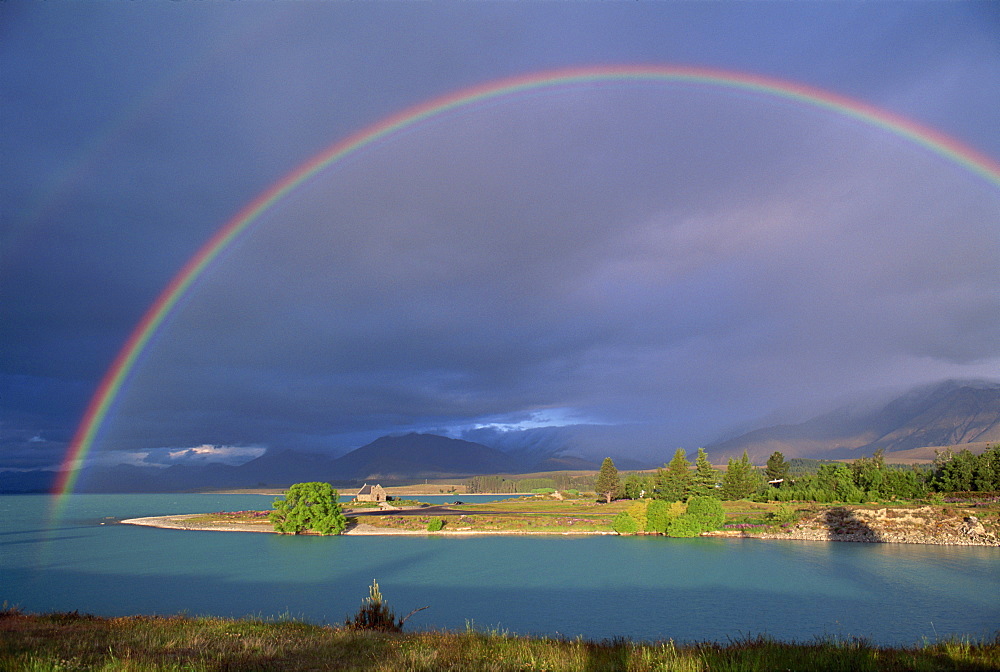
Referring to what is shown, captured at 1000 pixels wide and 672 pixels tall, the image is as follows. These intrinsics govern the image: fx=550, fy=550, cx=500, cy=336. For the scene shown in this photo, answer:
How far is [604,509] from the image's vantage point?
286 ft

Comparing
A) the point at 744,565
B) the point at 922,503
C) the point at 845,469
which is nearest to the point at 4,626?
the point at 744,565

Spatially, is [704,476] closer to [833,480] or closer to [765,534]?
[833,480]

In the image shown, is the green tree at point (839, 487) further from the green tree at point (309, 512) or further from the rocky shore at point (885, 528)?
the green tree at point (309, 512)

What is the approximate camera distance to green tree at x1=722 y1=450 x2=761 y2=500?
8538cm

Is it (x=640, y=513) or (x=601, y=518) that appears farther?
(x=601, y=518)

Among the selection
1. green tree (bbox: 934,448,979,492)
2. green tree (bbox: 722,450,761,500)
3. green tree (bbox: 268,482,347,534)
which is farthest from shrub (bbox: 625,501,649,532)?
green tree (bbox: 268,482,347,534)

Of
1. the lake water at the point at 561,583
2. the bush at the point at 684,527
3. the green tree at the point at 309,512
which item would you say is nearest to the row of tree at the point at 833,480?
the bush at the point at 684,527

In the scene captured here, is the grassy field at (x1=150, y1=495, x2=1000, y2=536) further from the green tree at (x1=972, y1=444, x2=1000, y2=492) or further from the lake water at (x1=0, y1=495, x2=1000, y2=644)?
the green tree at (x1=972, y1=444, x2=1000, y2=492)

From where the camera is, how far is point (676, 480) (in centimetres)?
8506

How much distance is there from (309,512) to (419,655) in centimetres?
7259

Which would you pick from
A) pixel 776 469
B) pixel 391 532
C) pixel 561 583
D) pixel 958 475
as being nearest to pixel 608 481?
pixel 776 469

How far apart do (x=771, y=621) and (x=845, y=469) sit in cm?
5794

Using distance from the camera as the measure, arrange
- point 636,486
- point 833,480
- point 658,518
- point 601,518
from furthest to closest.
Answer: point 636,486 → point 833,480 → point 601,518 → point 658,518

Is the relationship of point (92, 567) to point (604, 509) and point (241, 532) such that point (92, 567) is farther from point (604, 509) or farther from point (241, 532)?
point (604, 509)
